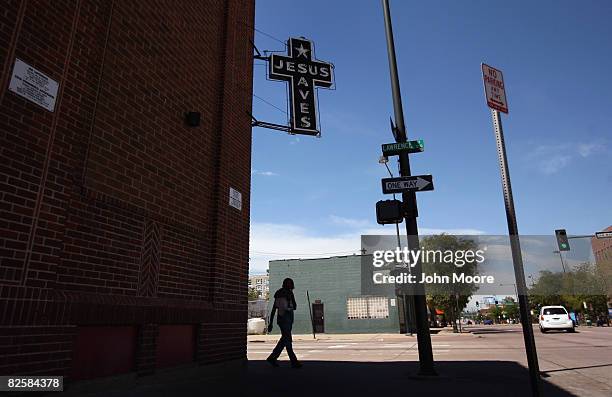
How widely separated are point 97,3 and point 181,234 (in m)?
3.56

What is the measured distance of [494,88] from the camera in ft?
19.2

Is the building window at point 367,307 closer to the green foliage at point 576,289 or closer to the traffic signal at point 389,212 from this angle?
the traffic signal at point 389,212

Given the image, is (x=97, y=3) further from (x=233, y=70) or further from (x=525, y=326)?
(x=525, y=326)

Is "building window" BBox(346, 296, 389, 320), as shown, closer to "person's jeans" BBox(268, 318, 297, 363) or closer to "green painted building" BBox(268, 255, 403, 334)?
"green painted building" BBox(268, 255, 403, 334)

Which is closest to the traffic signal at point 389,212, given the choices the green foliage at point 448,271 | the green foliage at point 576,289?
→ the green foliage at point 448,271

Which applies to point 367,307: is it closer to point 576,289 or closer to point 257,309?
point 257,309

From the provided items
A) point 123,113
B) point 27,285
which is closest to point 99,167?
point 123,113

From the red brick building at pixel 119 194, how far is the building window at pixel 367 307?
1042 inches

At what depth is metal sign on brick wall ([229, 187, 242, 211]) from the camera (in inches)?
346

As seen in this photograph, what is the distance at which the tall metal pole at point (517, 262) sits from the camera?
4.91 metres

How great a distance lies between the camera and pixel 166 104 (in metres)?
7.07

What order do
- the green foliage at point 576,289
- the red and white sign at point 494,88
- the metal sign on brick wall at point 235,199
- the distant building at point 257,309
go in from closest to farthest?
the red and white sign at point 494,88
the metal sign on brick wall at point 235,199
the green foliage at point 576,289
the distant building at point 257,309

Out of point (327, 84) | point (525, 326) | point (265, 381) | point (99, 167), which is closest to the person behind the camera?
point (525, 326)

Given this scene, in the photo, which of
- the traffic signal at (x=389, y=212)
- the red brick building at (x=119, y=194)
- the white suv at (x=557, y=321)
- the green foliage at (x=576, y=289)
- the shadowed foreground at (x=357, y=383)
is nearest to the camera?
the red brick building at (x=119, y=194)
